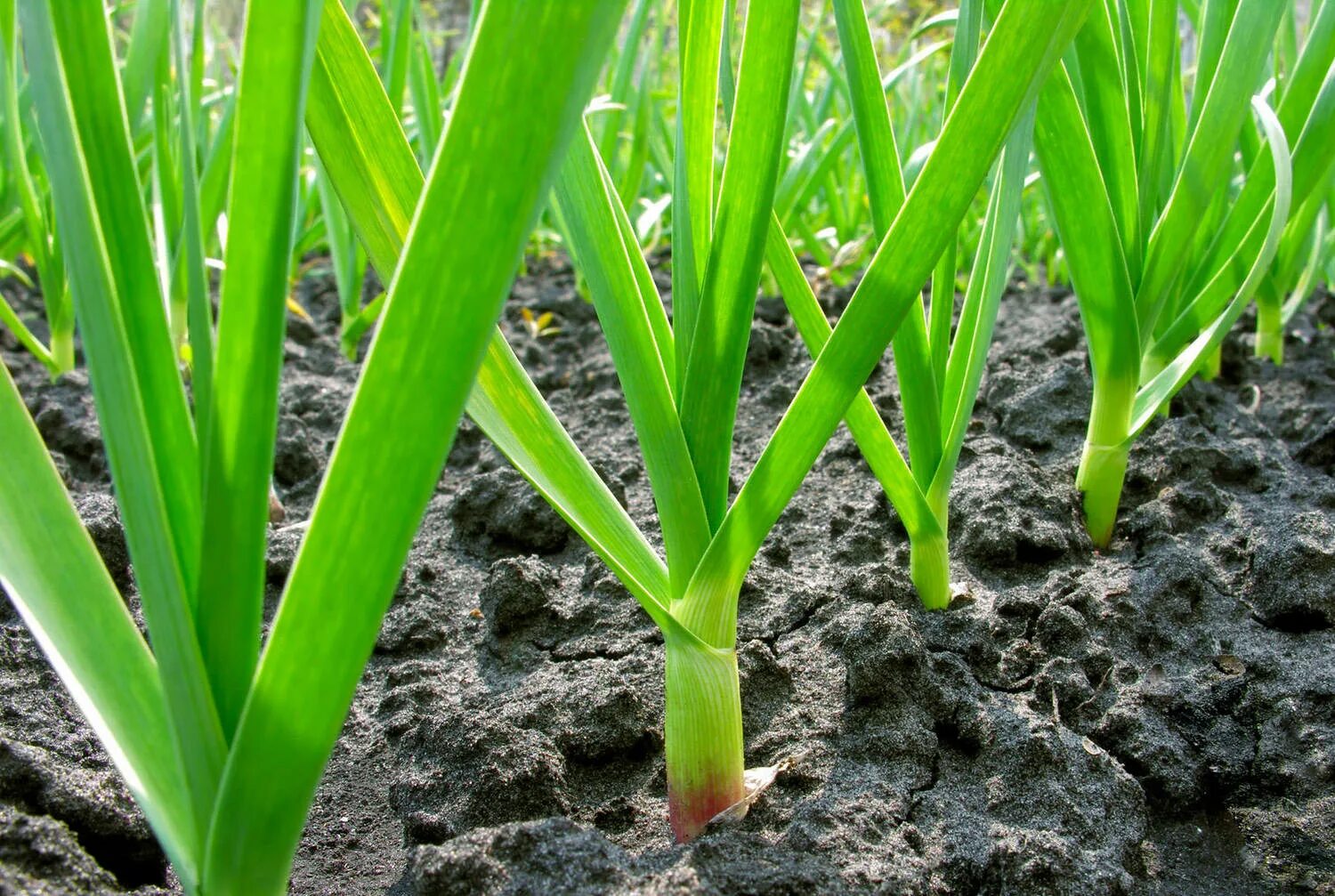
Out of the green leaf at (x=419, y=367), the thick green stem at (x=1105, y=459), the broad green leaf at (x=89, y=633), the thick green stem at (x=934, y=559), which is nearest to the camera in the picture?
the green leaf at (x=419, y=367)


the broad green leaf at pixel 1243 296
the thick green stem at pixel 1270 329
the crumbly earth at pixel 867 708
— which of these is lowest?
the crumbly earth at pixel 867 708

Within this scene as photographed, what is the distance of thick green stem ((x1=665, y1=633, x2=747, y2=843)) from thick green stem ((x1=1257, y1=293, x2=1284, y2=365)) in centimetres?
120

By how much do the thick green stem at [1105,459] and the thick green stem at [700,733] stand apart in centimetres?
55

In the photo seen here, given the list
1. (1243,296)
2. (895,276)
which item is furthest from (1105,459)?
(895,276)

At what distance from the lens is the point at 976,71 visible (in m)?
0.55

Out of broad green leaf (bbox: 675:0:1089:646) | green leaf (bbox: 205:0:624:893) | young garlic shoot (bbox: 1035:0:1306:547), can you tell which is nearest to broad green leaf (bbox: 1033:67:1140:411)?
young garlic shoot (bbox: 1035:0:1306:547)

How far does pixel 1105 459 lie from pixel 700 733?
59 cm

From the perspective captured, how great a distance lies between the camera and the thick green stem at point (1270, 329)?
4.88 feet

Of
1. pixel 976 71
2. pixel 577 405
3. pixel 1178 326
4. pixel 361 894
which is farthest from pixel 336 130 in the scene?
pixel 577 405

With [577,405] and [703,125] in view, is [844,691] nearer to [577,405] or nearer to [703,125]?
[703,125]

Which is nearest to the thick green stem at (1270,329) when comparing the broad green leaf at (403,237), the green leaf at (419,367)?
the broad green leaf at (403,237)

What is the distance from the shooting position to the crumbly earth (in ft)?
2.06

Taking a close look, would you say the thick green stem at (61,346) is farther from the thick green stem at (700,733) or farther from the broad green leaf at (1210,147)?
the broad green leaf at (1210,147)

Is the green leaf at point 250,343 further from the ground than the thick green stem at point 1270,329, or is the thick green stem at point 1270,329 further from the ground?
the green leaf at point 250,343
